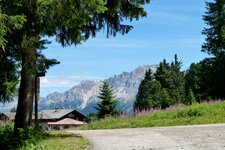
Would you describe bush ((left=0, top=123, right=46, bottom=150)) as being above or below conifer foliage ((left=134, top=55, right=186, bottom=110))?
below

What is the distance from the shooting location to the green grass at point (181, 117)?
930 inches

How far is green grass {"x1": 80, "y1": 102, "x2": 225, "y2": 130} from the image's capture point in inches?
930

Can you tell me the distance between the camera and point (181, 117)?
25656mm

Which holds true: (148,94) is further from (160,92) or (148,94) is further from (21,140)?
(21,140)

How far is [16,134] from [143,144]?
4518mm

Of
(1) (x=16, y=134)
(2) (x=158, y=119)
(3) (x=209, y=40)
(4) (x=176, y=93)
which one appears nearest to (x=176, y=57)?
(4) (x=176, y=93)

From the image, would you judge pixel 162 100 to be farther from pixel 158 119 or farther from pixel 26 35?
pixel 26 35

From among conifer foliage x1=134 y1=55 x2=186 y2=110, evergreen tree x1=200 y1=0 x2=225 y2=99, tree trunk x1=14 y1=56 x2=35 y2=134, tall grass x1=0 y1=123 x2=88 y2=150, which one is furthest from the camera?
conifer foliage x1=134 y1=55 x2=186 y2=110

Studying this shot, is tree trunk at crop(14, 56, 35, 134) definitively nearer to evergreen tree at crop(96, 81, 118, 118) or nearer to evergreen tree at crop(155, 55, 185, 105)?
evergreen tree at crop(96, 81, 118, 118)

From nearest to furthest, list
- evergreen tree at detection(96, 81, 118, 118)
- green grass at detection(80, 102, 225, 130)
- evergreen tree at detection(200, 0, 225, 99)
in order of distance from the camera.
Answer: green grass at detection(80, 102, 225, 130), evergreen tree at detection(200, 0, 225, 99), evergreen tree at detection(96, 81, 118, 118)

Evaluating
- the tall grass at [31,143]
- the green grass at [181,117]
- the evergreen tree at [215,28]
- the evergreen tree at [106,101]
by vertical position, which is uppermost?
the evergreen tree at [215,28]

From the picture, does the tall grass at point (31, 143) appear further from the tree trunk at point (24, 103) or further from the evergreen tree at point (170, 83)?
the evergreen tree at point (170, 83)

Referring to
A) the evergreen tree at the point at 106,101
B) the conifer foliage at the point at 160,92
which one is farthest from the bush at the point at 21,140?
the conifer foliage at the point at 160,92

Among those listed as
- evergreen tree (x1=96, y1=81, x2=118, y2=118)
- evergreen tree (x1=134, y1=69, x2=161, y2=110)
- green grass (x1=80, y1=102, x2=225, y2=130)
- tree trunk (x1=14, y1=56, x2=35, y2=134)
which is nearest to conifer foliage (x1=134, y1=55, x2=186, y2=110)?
evergreen tree (x1=134, y1=69, x2=161, y2=110)
